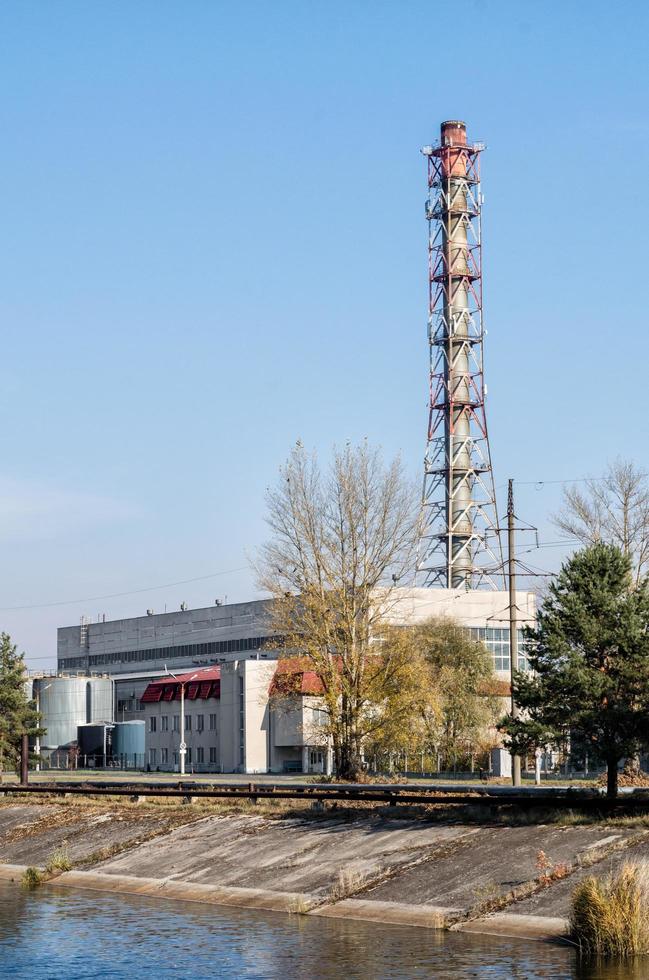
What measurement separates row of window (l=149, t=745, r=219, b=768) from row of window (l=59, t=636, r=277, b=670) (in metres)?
14.9

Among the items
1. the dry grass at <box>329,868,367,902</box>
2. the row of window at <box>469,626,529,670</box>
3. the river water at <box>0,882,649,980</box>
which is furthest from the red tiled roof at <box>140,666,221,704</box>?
the river water at <box>0,882,649,980</box>

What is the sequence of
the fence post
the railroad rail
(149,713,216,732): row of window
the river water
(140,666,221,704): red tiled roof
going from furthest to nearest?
(140,666,221,704): red tiled roof, (149,713,216,732): row of window, the fence post, the railroad rail, the river water

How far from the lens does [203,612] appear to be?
447 ft

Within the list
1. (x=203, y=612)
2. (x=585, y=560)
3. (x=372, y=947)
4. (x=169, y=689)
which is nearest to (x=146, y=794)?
(x=585, y=560)

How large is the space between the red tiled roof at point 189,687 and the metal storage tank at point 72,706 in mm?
11821

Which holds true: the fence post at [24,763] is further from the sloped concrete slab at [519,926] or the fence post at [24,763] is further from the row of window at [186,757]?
the sloped concrete slab at [519,926]

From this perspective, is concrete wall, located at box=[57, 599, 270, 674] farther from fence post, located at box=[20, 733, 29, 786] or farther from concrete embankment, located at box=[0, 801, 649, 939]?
concrete embankment, located at box=[0, 801, 649, 939]

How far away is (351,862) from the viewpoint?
117ft

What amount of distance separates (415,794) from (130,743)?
67711 millimetres

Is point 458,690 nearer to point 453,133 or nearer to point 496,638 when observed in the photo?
point 496,638

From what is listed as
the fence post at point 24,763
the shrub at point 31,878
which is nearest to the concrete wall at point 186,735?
the fence post at point 24,763

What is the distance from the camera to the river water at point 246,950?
968 inches

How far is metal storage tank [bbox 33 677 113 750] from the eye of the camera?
120m

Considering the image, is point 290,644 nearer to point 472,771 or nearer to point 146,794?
point 146,794
